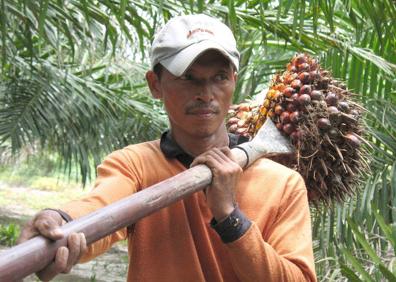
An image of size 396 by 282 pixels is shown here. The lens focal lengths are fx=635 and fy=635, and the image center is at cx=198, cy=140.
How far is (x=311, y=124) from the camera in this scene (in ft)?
5.45

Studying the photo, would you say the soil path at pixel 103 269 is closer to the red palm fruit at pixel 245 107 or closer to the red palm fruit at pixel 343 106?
the red palm fruit at pixel 245 107

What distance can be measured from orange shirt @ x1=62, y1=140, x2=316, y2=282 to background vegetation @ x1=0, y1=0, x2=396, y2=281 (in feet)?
1.87

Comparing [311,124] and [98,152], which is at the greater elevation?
[311,124]

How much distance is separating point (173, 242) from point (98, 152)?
3929 mm

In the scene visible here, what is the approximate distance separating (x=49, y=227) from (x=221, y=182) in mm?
376

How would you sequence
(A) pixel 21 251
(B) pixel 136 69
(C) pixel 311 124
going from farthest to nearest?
(B) pixel 136 69 < (C) pixel 311 124 < (A) pixel 21 251

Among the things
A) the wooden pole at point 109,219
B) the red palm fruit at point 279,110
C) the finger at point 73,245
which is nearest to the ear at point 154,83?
the wooden pole at point 109,219

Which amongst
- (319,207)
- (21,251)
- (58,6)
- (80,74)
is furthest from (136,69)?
(21,251)

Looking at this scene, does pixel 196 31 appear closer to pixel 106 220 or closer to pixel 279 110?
pixel 279 110

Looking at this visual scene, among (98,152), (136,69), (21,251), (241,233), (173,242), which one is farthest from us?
(98,152)

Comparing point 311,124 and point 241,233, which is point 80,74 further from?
point 241,233

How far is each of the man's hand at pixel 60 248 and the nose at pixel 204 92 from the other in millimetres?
474

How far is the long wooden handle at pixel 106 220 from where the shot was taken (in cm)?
89

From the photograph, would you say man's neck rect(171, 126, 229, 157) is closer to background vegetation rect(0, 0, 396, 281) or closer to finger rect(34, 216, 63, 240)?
finger rect(34, 216, 63, 240)
